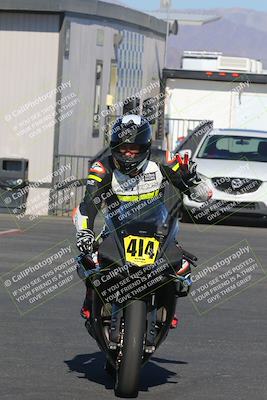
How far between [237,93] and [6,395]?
2735cm

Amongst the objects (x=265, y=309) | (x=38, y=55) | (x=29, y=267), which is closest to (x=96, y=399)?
(x=265, y=309)

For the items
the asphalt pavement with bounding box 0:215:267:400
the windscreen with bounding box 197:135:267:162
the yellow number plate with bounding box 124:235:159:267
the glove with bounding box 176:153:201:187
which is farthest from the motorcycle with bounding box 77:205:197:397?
the windscreen with bounding box 197:135:267:162

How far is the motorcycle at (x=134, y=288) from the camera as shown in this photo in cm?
752

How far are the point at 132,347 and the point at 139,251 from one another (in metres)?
0.58

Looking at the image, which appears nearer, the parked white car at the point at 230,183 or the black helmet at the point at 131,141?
the black helmet at the point at 131,141

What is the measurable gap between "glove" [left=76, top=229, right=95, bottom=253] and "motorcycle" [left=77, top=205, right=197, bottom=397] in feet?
0.24

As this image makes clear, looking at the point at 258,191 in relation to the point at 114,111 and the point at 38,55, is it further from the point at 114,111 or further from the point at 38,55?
the point at 114,111

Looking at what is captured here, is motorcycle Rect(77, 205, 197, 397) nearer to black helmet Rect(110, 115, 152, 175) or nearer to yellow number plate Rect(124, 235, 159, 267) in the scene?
yellow number plate Rect(124, 235, 159, 267)

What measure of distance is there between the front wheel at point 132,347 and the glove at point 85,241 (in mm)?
481

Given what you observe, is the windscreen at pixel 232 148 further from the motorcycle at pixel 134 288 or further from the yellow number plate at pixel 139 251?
the yellow number plate at pixel 139 251

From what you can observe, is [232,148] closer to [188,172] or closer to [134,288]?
[188,172]

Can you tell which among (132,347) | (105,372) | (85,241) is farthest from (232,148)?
(132,347)

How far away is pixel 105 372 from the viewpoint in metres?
8.59

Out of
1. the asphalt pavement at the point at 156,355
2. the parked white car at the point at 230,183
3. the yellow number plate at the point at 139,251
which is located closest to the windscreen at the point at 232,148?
the parked white car at the point at 230,183
